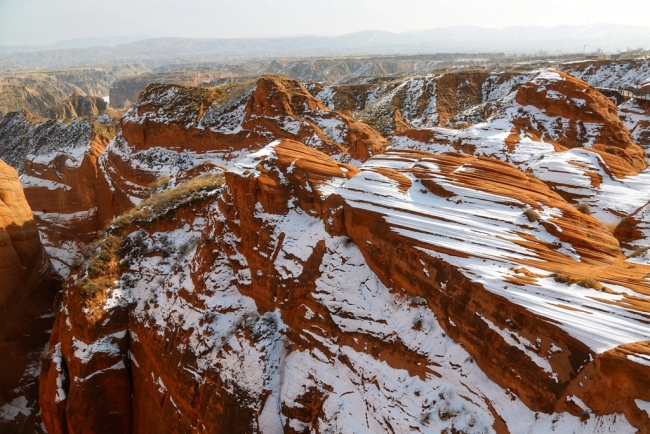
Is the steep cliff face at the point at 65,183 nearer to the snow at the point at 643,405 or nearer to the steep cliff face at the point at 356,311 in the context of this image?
the steep cliff face at the point at 356,311

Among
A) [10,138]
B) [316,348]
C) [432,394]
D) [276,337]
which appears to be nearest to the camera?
[432,394]

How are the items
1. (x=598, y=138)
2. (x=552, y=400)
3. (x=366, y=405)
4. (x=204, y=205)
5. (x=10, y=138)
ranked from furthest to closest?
(x=10, y=138)
(x=598, y=138)
(x=204, y=205)
(x=366, y=405)
(x=552, y=400)

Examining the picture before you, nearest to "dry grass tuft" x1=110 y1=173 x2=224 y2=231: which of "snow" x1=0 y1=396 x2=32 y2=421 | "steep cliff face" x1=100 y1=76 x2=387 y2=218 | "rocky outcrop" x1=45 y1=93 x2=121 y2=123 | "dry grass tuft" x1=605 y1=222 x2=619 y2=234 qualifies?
"steep cliff face" x1=100 y1=76 x2=387 y2=218

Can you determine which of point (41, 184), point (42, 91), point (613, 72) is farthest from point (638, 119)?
point (42, 91)

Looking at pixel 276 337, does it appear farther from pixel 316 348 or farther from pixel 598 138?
pixel 598 138

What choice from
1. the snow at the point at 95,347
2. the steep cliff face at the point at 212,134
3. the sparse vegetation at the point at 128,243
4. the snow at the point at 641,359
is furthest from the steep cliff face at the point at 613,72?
the snow at the point at 95,347

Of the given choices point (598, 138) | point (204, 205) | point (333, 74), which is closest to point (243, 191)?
point (204, 205)

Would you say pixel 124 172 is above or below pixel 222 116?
below
